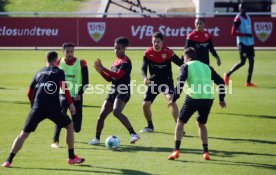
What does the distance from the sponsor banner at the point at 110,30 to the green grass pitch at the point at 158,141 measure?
1162 centimetres

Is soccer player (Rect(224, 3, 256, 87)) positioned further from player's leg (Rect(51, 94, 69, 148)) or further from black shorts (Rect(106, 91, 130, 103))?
player's leg (Rect(51, 94, 69, 148))

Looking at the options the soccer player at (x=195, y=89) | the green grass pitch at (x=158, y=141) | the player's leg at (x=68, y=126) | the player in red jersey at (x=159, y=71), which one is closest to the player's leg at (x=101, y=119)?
the green grass pitch at (x=158, y=141)

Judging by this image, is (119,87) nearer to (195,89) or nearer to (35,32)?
(195,89)

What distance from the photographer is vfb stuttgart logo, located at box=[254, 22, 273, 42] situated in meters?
33.2

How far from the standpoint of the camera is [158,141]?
13.5 metres

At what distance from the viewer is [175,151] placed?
11.7 metres

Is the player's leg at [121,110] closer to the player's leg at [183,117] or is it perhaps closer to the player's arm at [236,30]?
the player's leg at [183,117]

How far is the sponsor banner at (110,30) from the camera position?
3328 cm

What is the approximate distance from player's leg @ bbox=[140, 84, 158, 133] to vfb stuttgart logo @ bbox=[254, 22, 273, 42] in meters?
19.7

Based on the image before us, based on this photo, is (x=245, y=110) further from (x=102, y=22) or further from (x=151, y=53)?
(x=102, y=22)

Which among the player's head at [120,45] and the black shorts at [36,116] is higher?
the player's head at [120,45]

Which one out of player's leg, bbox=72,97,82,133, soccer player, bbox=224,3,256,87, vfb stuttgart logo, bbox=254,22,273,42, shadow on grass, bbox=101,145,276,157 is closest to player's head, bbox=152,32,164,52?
player's leg, bbox=72,97,82,133

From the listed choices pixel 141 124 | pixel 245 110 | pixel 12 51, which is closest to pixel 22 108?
pixel 141 124

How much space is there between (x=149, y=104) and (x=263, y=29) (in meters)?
20.0
